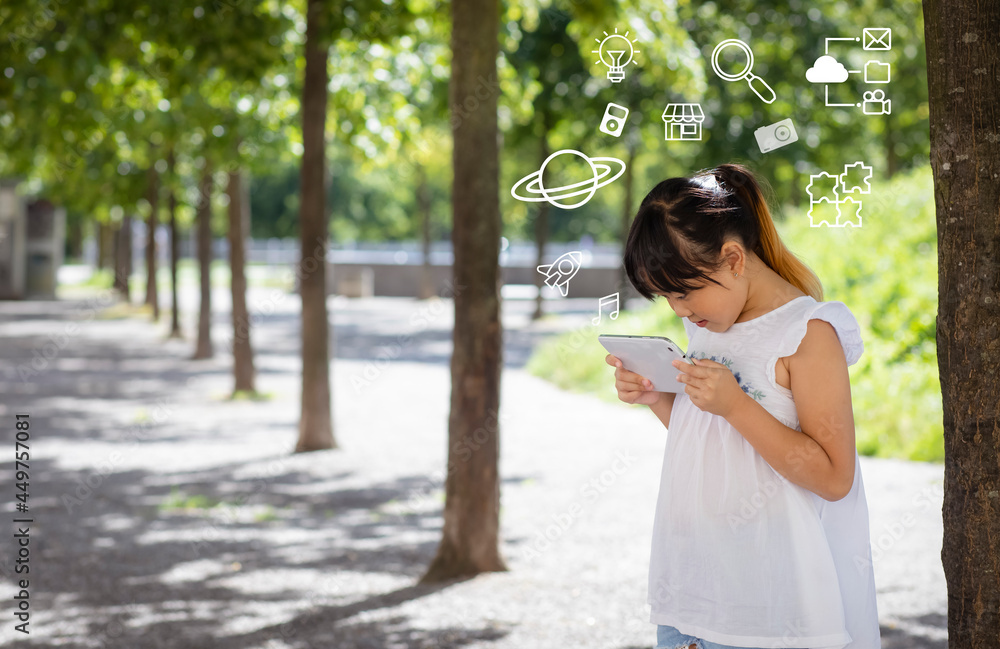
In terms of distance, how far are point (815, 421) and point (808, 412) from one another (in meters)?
0.02

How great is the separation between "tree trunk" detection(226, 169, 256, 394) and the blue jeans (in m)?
10.8

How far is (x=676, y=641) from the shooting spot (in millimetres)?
2105

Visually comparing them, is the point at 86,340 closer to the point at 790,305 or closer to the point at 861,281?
the point at 861,281

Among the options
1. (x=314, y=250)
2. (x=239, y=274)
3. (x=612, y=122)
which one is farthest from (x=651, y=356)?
(x=239, y=274)

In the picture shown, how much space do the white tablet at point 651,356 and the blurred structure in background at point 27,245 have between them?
36.4 m

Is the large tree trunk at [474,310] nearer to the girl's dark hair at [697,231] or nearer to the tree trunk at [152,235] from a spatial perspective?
the girl's dark hair at [697,231]

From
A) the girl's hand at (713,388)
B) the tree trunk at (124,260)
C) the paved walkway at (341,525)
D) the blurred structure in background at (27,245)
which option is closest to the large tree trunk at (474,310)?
the paved walkway at (341,525)

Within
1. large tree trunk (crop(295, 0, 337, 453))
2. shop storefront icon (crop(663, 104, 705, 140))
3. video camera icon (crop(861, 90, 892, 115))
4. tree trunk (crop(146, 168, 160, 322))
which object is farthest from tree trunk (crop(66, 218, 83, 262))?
shop storefront icon (crop(663, 104, 705, 140))

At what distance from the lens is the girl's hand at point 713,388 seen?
6.25 ft

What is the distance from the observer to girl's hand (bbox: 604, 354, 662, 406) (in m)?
2.20

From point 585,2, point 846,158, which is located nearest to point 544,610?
point 585,2

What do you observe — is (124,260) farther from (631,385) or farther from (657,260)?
(657,260)

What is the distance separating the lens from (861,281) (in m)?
12.5

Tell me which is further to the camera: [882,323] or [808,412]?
[882,323]
